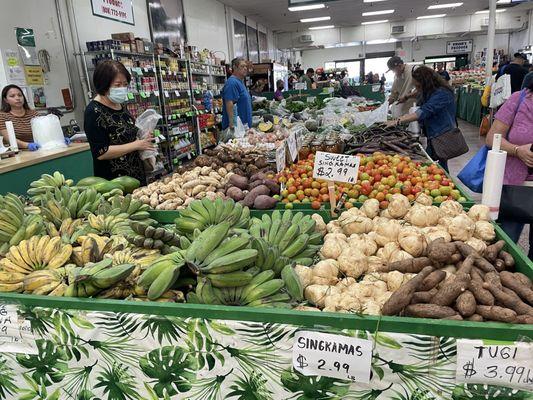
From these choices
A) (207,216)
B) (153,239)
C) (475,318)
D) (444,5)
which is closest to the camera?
(475,318)

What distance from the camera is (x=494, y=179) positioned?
202cm

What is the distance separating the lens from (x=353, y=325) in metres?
1.20

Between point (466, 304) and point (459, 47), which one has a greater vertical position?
point (459, 47)

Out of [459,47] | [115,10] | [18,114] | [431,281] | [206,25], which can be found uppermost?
[206,25]

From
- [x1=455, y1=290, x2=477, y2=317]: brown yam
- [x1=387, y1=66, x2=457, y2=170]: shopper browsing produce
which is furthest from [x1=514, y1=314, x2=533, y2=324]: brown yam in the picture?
[x1=387, y1=66, x2=457, y2=170]: shopper browsing produce

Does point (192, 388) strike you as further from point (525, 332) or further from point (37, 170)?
point (37, 170)

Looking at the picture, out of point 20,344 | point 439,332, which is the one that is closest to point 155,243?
point 20,344

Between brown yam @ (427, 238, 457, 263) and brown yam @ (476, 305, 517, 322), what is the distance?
0.97 ft

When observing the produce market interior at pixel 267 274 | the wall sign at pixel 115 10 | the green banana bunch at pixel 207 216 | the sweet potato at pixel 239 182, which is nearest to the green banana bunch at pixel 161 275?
the produce market interior at pixel 267 274

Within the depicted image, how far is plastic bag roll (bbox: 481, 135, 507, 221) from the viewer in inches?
78.8

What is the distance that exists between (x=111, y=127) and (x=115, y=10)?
15.8 ft

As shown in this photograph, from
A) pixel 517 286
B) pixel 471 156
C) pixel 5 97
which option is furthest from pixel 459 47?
pixel 517 286

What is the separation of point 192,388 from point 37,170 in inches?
153

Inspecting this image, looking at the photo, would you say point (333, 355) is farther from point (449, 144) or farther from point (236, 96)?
point (236, 96)
